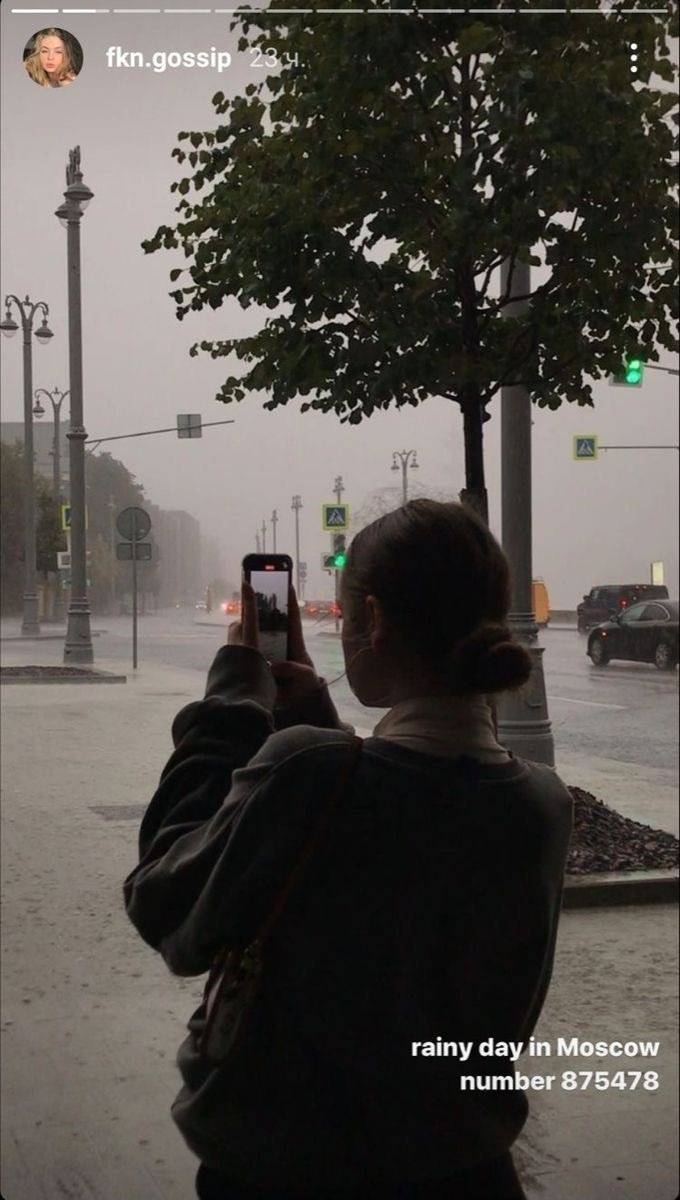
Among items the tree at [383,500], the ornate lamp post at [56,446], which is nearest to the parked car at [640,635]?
the tree at [383,500]

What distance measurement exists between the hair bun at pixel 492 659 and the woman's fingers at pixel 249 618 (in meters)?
0.15

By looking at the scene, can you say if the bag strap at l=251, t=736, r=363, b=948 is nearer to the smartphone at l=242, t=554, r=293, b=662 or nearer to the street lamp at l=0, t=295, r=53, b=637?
the smartphone at l=242, t=554, r=293, b=662

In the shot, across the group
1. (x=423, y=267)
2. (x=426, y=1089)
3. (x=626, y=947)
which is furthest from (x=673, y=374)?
(x=626, y=947)

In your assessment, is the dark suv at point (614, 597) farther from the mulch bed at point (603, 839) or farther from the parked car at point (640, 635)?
the mulch bed at point (603, 839)

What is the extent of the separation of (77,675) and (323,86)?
729 millimetres

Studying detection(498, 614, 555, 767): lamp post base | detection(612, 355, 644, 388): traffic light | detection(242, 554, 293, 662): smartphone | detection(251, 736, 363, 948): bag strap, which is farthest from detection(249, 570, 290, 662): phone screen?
detection(612, 355, 644, 388): traffic light

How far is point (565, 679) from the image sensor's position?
1568 millimetres

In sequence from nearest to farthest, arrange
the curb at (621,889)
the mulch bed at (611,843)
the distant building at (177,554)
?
the distant building at (177,554)
the mulch bed at (611,843)
the curb at (621,889)

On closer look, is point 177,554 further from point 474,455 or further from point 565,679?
point 565,679

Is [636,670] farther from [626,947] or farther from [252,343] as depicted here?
[626,947]

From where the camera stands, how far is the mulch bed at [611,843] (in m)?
2.03

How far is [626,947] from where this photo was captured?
10.8ft

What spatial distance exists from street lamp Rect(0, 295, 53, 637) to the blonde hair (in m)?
0.20

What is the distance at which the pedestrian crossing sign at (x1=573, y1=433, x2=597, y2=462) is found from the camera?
52.4 inches
